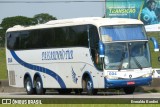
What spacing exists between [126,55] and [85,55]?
195 cm

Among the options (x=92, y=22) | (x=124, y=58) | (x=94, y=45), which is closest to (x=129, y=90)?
(x=124, y=58)

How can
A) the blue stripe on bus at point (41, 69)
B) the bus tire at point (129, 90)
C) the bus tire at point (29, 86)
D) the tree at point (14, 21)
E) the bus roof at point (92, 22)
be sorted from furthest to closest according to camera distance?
the tree at point (14, 21)
the bus tire at point (29, 86)
the blue stripe on bus at point (41, 69)
the bus tire at point (129, 90)
the bus roof at point (92, 22)

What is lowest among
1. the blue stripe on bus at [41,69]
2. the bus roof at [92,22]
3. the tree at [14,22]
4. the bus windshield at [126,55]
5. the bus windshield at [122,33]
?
the blue stripe on bus at [41,69]

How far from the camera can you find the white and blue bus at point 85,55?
2764 centimetres

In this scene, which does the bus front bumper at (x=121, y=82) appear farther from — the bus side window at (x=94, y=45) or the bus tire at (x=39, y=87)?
the bus tire at (x=39, y=87)

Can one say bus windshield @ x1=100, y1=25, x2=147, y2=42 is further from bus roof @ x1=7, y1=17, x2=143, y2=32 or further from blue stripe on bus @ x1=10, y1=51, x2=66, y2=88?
blue stripe on bus @ x1=10, y1=51, x2=66, y2=88

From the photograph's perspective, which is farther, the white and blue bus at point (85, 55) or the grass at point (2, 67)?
the grass at point (2, 67)

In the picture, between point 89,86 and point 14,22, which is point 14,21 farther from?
point 89,86

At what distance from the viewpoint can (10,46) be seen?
34.8m

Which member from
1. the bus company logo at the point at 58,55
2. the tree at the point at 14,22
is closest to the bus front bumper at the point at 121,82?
the bus company logo at the point at 58,55

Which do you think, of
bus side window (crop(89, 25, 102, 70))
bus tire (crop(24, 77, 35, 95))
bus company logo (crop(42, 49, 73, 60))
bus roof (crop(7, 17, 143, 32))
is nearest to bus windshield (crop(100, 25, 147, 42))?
bus roof (crop(7, 17, 143, 32))

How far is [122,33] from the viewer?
28.1m

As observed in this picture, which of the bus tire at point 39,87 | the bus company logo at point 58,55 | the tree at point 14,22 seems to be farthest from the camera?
the tree at point 14,22

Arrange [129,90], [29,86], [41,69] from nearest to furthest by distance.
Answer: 1. [129,90]
2. [41,69]
3. [29,86]
